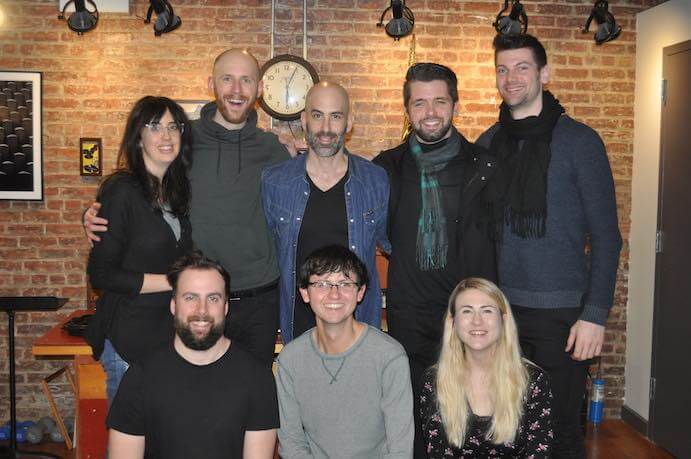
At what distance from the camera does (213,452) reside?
96.9 inches

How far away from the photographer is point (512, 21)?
15.0 ft

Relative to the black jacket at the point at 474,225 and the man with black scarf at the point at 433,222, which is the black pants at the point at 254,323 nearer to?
the man with black scarf at the point at 433,222

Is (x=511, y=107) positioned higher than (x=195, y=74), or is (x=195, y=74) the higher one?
(x=195, y=74)

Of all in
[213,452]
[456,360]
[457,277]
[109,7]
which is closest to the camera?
[213,452]

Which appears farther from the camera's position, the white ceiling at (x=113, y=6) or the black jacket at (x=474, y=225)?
the white ceiling at (x=113, y=6)

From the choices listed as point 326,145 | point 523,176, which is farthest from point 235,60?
point 523,176

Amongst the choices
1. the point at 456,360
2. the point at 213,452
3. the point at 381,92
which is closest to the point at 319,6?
the point at 381,92

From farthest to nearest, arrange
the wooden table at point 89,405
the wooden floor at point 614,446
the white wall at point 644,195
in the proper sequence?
the white wall at point 644,195 < the wooden floor at point 614,446 < the wooden table at point 89,405

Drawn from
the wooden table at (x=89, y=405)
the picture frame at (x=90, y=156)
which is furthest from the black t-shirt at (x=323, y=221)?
the picture frame at (x=90, y=156)

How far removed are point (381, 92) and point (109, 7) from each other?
6.03ft

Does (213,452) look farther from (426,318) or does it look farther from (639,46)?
(639,46)

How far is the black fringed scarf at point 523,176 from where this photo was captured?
2684 mm

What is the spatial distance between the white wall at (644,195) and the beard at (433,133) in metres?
2.30

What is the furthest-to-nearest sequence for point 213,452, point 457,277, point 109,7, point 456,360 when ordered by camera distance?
point 109,7, point 457,277, point 456,360, point 213,452
